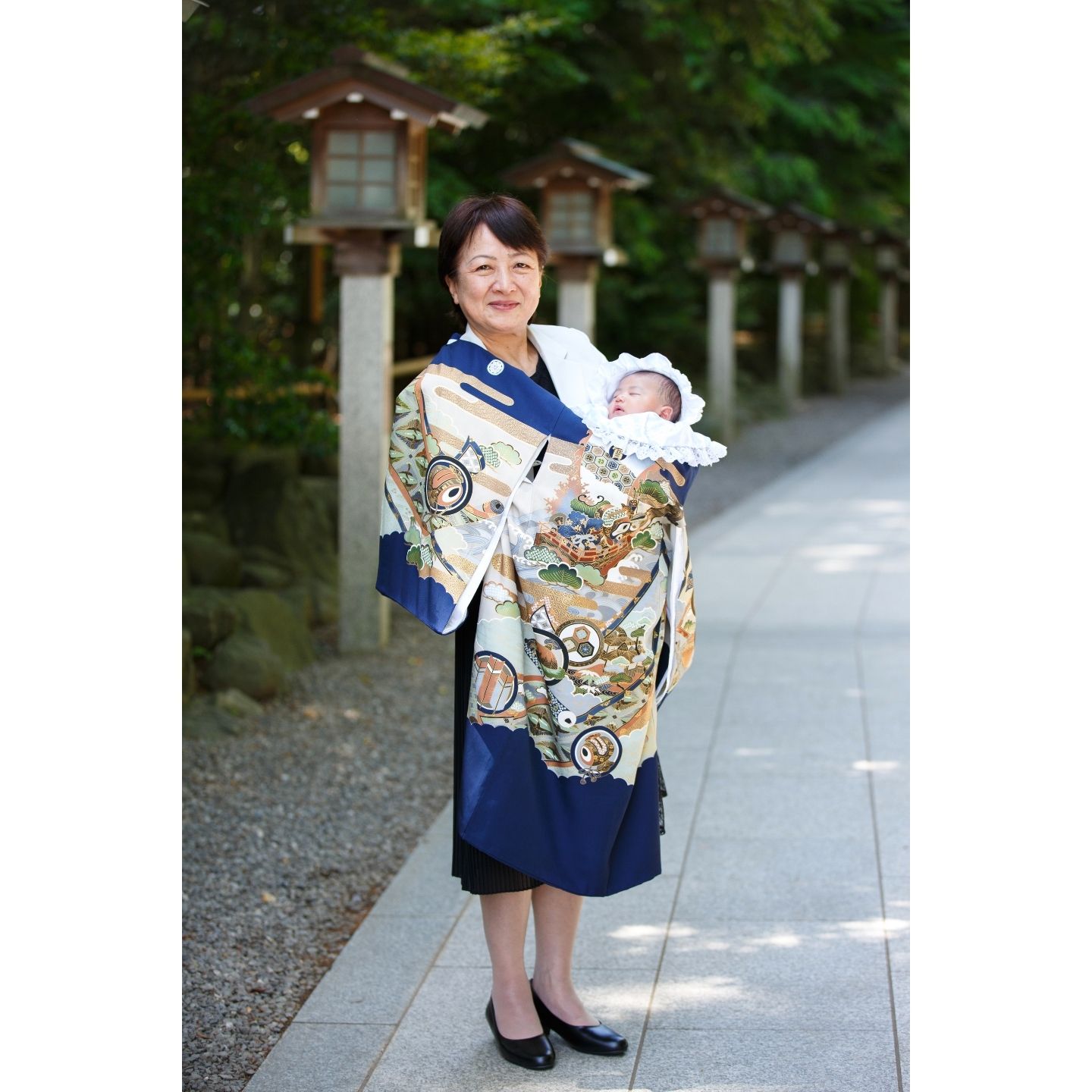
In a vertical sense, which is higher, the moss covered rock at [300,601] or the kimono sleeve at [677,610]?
the kimono sleeve at [677,610]

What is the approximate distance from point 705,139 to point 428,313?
3.09 m

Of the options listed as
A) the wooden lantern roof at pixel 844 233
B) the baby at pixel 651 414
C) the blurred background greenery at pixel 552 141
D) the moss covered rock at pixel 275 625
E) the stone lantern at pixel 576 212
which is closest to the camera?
the baby at pixel 651 414

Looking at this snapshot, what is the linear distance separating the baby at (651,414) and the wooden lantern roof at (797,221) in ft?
50.0

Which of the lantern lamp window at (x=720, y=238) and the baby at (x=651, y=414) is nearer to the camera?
the baby at (x=651, y=414)

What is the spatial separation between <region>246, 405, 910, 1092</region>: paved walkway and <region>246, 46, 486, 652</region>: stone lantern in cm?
170

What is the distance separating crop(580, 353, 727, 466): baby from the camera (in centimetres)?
268

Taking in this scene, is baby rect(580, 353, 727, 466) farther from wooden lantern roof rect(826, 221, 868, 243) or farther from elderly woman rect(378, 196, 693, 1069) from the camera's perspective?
wooden lantern roof rect(826, 221, 868, 243)

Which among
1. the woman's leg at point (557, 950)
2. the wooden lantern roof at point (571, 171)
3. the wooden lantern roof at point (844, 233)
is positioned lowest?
the woman's leg at point (557, 950)

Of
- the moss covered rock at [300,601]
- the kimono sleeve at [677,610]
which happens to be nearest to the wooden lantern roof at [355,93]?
the moss covered rock at [300,601]

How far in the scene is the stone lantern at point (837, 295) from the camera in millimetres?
21578

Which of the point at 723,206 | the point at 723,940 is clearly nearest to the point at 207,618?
the point at 723,940

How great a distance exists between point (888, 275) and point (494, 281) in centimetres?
2234

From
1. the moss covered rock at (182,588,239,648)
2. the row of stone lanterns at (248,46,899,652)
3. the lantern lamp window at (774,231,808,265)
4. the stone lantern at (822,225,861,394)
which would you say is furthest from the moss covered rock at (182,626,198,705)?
the stone lantern at (822,225,861,394)

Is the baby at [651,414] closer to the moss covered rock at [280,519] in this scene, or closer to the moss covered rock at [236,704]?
the moss covered rock at [236,704]
